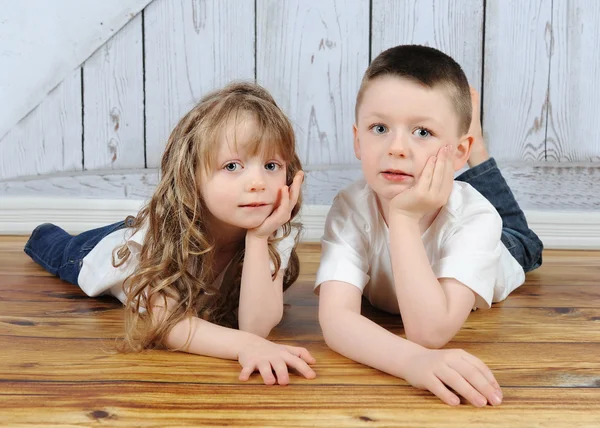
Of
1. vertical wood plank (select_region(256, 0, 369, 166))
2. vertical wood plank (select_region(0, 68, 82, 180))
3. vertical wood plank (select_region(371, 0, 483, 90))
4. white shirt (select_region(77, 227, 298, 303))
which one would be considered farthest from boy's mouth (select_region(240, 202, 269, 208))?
vertical wood plank (select_region(0, 68, 82, 180))

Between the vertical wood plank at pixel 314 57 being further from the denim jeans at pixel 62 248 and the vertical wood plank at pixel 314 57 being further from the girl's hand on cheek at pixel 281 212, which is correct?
the girl's hand on cheek at pixel 281 212

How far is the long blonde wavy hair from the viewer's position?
3.72ft

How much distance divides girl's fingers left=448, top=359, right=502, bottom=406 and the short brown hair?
1.24 ft

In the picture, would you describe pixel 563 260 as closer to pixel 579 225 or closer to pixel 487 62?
pixel 579 225

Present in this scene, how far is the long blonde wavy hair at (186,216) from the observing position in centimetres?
113

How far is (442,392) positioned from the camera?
3.07 ft

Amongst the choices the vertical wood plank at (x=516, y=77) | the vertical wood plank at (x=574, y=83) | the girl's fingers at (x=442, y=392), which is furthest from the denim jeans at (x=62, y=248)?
the vertical wood plank at (x=574, y=83)

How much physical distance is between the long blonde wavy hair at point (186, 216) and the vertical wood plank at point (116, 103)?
0.93m

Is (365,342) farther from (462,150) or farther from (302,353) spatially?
A: (462,150)

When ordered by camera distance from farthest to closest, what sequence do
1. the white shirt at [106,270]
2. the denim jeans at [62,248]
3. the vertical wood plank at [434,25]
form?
1. the vertical wood plank at [434,25]
2. the denim jeans at [62,248]
3. the white shirt at [106,270]

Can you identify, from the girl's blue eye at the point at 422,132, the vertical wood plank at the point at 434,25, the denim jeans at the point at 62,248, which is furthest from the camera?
the vertical wood plank at the point at 434,25

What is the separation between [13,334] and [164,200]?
0.34m

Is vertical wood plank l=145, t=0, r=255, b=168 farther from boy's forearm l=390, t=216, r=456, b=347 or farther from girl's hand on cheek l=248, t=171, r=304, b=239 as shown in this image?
boy's forearm l=390, t=216, r=456, b=347

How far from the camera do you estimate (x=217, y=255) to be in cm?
128
